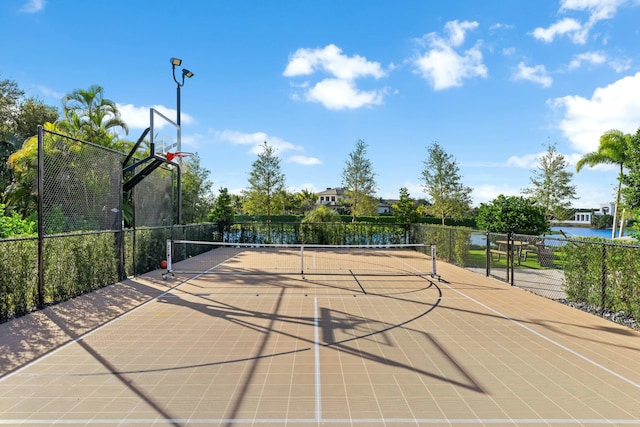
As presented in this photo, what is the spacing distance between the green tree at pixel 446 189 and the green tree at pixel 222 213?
13533 millimetres

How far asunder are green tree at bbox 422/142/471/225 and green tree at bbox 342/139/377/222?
4331mm

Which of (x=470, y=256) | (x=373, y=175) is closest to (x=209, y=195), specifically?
(x=373, y=175)

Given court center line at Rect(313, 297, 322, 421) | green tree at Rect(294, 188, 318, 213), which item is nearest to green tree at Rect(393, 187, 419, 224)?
court center line at Rect(313, 297, 322, 421)

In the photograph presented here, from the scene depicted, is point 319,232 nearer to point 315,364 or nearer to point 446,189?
point 446,189

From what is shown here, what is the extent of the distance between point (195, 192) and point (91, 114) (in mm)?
6457

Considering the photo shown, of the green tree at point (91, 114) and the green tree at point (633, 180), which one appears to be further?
the green tree at point (91, 114)

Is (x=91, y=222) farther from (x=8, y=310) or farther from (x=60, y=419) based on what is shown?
(x=60, y=419)

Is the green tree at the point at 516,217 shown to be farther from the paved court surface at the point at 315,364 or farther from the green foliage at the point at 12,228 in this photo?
the green foliage at the point at 12,228

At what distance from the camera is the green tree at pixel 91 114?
59.0 feet

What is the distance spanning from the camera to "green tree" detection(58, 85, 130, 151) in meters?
18.0

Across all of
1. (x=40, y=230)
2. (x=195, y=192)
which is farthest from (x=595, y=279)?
(x=195, y=192)

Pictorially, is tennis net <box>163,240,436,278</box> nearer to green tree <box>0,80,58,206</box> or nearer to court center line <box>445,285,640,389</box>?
court center line <box>445,285,640,389</box>

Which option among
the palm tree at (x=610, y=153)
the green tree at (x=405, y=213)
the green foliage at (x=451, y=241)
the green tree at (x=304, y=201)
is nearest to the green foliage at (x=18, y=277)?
the green foliage at (x=451, y=241)

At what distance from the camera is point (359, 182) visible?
87.2 ft
